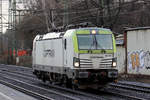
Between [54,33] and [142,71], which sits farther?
[142,71]

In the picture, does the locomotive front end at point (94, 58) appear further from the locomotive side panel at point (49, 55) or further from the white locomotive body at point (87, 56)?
the locomotive side panel at point (49, 55)

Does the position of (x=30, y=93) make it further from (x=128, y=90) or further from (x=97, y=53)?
(x=128, y=90)

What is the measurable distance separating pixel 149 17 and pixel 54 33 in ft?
81.8

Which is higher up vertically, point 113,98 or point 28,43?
point 28,43

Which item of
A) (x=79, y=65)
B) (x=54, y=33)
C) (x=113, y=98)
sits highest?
(x=54, y=33)

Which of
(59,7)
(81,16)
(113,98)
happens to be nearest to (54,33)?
(113,98)

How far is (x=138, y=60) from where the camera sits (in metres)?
26.2

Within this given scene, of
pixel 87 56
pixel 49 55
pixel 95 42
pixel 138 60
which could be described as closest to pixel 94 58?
pixel 87 56

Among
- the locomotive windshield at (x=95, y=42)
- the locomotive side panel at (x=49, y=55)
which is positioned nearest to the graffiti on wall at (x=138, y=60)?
the locomotive side panel at (x=49, y=55)

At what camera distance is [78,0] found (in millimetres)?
45781

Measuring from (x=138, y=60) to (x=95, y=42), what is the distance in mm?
9017

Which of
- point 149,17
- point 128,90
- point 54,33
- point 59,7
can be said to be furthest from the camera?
point 59,7

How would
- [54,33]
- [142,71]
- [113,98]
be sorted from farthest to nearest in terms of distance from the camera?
[142,71], [54,33], [113,98]

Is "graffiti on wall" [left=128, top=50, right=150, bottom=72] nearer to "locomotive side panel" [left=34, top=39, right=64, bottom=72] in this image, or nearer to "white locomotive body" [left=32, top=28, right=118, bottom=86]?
"locomotive side panel" [left=34, top=39, right=64, bottom=72]
